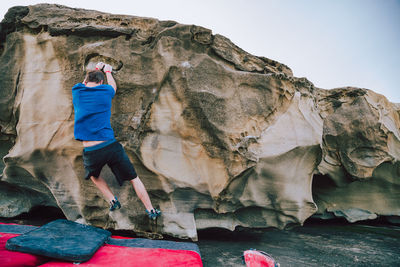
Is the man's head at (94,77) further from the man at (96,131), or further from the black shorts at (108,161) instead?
the black shorts at (108,161)

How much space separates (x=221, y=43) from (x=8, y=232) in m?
3.66

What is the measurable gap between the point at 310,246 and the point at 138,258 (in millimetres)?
2731

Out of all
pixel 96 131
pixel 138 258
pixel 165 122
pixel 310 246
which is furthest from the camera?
pixel 310 246

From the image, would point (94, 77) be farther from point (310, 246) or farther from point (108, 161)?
point (310, 246)

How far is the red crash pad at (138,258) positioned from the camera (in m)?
2.25

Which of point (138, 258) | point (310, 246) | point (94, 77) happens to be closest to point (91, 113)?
point (94, 77)

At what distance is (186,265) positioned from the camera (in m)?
2.35

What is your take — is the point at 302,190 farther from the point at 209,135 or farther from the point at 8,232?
the point at 8,232

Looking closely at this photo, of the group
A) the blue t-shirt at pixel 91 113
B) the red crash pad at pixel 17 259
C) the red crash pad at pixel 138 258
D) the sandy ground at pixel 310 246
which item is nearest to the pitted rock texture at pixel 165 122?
the sandy ground at pixel 310 246

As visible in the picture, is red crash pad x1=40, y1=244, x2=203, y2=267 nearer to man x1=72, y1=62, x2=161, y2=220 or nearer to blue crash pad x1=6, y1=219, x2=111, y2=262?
blue crash pad x1=6, y1=219, x2=111, y2=262

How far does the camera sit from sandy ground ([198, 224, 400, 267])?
3.16 m

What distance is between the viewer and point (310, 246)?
3793 mm

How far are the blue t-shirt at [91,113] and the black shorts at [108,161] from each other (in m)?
0.13

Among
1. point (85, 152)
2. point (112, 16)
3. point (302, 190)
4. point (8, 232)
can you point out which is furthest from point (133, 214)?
point (112, 16)
